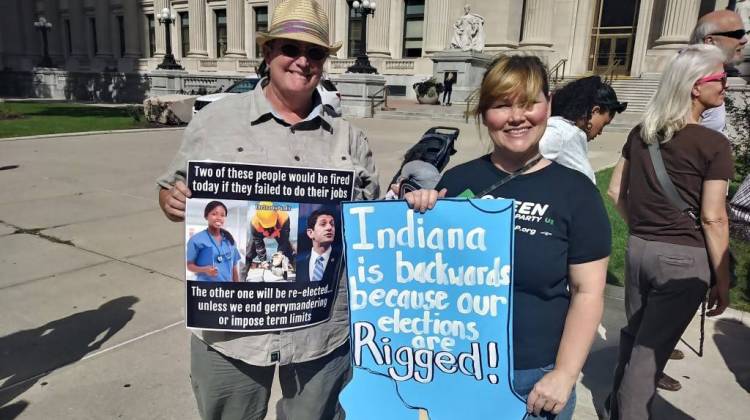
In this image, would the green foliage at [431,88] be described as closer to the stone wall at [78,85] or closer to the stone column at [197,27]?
the stone wall at [78,85]

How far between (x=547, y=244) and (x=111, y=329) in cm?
362

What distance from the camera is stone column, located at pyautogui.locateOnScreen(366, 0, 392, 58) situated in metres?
32.7

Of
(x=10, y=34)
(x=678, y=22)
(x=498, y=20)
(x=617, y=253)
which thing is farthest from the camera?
(x=10, y=34)

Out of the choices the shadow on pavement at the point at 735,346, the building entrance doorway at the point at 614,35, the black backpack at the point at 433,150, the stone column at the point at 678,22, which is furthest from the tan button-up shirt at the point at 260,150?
the building entrance doorway at the point at 614,35

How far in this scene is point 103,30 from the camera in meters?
47.6

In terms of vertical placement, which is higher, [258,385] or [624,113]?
[624,113]

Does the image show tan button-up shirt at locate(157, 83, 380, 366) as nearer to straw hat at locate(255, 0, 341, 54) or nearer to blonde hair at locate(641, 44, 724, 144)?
straw hat at locate(255, 0, 341, 54)

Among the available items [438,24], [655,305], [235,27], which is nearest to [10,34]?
[235,27]

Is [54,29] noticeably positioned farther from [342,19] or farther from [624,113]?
[624,113]

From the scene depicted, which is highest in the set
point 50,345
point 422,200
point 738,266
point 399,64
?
point 399,64

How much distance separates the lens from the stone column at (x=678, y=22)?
24.0 metres

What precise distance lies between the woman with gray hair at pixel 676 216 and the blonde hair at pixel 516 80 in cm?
131

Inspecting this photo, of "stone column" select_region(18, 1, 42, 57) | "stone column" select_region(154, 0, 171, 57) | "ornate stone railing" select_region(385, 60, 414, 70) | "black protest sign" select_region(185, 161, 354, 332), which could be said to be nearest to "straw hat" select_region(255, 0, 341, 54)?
"black protest sign" select_region(185, 161, 354, 332)

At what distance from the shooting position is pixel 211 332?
204 cm
